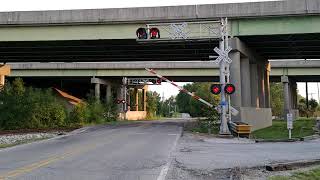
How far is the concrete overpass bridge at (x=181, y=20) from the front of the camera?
29.0 m

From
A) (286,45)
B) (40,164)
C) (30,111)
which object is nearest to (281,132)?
(286,45)

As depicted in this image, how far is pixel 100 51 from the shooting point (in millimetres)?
37219

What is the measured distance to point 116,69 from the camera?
2443 inches

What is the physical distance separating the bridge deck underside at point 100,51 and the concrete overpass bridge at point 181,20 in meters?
Answer: 0.07

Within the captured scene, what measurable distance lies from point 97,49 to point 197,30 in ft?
31.3

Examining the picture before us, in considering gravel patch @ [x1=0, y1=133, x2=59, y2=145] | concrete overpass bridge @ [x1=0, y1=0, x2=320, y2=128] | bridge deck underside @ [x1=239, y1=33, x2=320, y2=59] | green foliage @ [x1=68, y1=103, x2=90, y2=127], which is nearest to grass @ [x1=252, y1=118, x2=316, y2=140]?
concrete overpass bridge @ [x1=0, y1=0, x2=320, y2=128]

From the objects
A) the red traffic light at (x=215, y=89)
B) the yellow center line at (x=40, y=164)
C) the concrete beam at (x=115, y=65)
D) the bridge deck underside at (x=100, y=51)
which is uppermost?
the concrete beam at (x=115, y=65)

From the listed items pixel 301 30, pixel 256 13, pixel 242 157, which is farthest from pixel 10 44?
pixel 242 157

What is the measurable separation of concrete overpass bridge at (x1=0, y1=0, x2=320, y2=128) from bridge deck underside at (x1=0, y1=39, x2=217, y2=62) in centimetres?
7

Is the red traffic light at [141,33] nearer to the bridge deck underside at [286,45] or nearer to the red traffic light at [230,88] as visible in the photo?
the red traffic light at [230,88]

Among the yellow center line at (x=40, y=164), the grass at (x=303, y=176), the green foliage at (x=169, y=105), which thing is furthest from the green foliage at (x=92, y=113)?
the green foliage at (x=169, y=105)

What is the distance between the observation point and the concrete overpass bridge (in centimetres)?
2897

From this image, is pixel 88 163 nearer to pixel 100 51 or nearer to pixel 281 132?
pixel 281 132

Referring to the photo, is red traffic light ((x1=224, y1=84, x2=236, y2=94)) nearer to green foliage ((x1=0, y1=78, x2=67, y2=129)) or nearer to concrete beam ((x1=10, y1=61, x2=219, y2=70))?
green foliage ((x1=0, y1=78, x2=67, y2=129))
